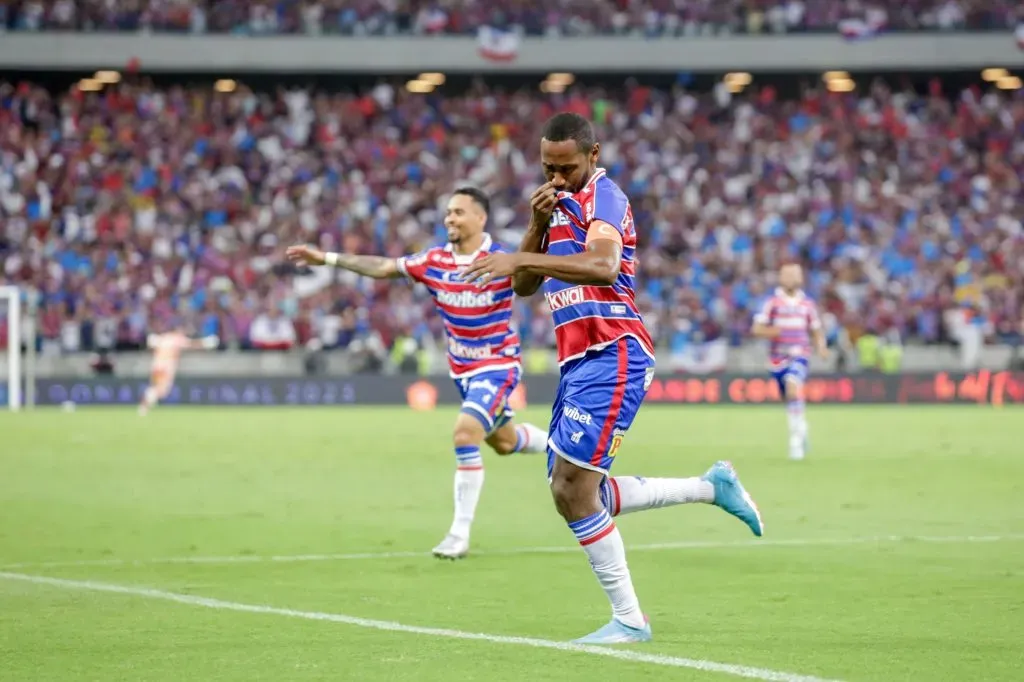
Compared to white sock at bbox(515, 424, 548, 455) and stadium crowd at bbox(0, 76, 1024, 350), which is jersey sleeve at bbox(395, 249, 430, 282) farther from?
stadium crowd at bbox(0, 76, 1024, 350)

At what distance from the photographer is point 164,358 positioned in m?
32.9

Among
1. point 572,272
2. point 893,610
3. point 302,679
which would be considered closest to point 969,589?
point 893,610

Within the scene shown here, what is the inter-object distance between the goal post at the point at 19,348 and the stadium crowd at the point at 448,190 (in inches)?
25.0

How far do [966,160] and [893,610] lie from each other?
116ft

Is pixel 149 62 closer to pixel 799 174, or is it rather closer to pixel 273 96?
pixel 273 96

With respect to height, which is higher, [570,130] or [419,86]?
[419,86]

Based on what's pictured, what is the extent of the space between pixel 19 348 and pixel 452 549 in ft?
83.1

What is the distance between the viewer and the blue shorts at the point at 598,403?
7332mm

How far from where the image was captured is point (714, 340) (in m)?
35.6

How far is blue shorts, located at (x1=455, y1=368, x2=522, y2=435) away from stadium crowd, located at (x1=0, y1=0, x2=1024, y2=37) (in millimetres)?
32075

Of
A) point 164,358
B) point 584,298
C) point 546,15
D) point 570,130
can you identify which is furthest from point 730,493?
point 546,15

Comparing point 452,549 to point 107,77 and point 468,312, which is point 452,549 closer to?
point 468,312

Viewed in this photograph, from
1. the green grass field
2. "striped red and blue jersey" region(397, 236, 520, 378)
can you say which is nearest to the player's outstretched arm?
"striped red and blue jersey" region(397, 236, 520, 378)

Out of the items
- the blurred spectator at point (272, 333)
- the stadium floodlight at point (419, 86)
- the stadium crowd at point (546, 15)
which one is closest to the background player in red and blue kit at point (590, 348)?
the blurred spectator at point (272, 333)
